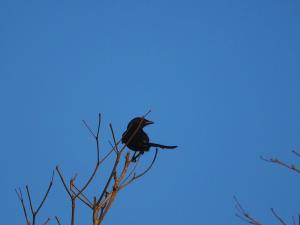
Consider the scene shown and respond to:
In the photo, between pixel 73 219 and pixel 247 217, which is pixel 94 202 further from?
pixel 247 217

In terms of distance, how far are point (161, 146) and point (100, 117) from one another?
2621 millimetres

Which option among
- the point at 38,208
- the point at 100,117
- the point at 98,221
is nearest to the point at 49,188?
the point at 38,208

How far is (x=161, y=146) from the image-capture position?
580 centimetres

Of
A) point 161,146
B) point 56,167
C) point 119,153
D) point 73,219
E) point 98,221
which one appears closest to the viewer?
point 73,219

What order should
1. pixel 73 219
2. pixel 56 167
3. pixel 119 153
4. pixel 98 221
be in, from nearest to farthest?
pixel 73 219, pixel 98 221, pixel 56 167, pixel 119 153

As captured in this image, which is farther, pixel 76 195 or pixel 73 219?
pixel 76 195

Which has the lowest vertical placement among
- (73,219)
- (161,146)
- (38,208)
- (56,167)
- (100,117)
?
(73,219)

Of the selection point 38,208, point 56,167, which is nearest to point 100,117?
point 56,167

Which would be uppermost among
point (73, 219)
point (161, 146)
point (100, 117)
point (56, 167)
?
point (161, 146)

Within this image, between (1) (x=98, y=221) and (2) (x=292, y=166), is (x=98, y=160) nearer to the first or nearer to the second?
(1) (x=98, y=221)

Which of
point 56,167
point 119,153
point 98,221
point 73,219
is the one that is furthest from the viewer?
point 119,153

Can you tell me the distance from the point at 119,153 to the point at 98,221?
1.84 ft

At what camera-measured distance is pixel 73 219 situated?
2594mm

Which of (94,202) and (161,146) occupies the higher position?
(161,146)
